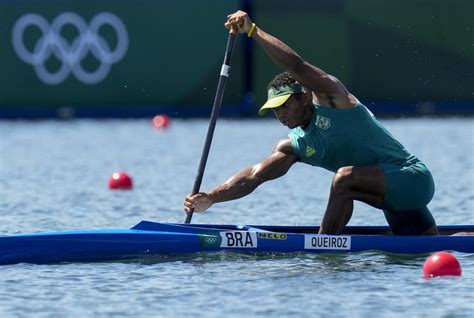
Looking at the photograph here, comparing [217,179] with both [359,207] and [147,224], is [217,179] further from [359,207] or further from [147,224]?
[147,224]

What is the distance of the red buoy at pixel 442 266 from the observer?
32.7 ft

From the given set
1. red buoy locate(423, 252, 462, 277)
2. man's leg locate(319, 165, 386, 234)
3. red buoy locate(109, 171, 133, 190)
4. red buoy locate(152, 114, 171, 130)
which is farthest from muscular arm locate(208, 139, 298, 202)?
red buoy locate(152, 114, 171, 130)

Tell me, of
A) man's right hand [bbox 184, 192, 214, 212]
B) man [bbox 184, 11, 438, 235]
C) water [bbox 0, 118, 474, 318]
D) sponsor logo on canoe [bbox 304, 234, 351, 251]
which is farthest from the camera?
man's right hand [bbox 184, 192, 214, 212]

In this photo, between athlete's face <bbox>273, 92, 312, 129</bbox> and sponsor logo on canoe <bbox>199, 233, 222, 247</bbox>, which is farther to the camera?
sponsor logo on canoe <bbox>199, 233, 222, 247</bbox>

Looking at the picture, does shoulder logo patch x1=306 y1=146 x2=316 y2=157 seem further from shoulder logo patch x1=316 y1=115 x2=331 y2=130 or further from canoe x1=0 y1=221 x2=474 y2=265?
canoe x1=0 y1=221 x2=474 y2=265

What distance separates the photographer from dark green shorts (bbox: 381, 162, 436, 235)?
10.8m

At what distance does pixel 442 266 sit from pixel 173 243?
227 centimetres

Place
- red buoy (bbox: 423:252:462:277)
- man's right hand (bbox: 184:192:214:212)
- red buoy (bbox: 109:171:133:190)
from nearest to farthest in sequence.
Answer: red buoy (bbox: 423:252:462:277)
man's right hand (bbox: 184:192:214:212)
red buoy (bbox: 109:171:133:190)

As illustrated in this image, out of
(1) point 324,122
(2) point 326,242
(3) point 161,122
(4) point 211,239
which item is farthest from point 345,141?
(3) point 161,122

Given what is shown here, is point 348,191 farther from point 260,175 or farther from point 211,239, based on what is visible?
point 211,239

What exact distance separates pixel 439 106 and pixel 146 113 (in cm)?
579

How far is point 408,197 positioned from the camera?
10945 mm

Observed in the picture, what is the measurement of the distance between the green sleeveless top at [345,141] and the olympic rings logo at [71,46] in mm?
15128

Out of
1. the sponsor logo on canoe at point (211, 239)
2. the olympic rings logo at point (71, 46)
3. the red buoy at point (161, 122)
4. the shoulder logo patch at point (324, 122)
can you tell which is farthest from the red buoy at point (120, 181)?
the olympic rings logo at point (71, 46)
